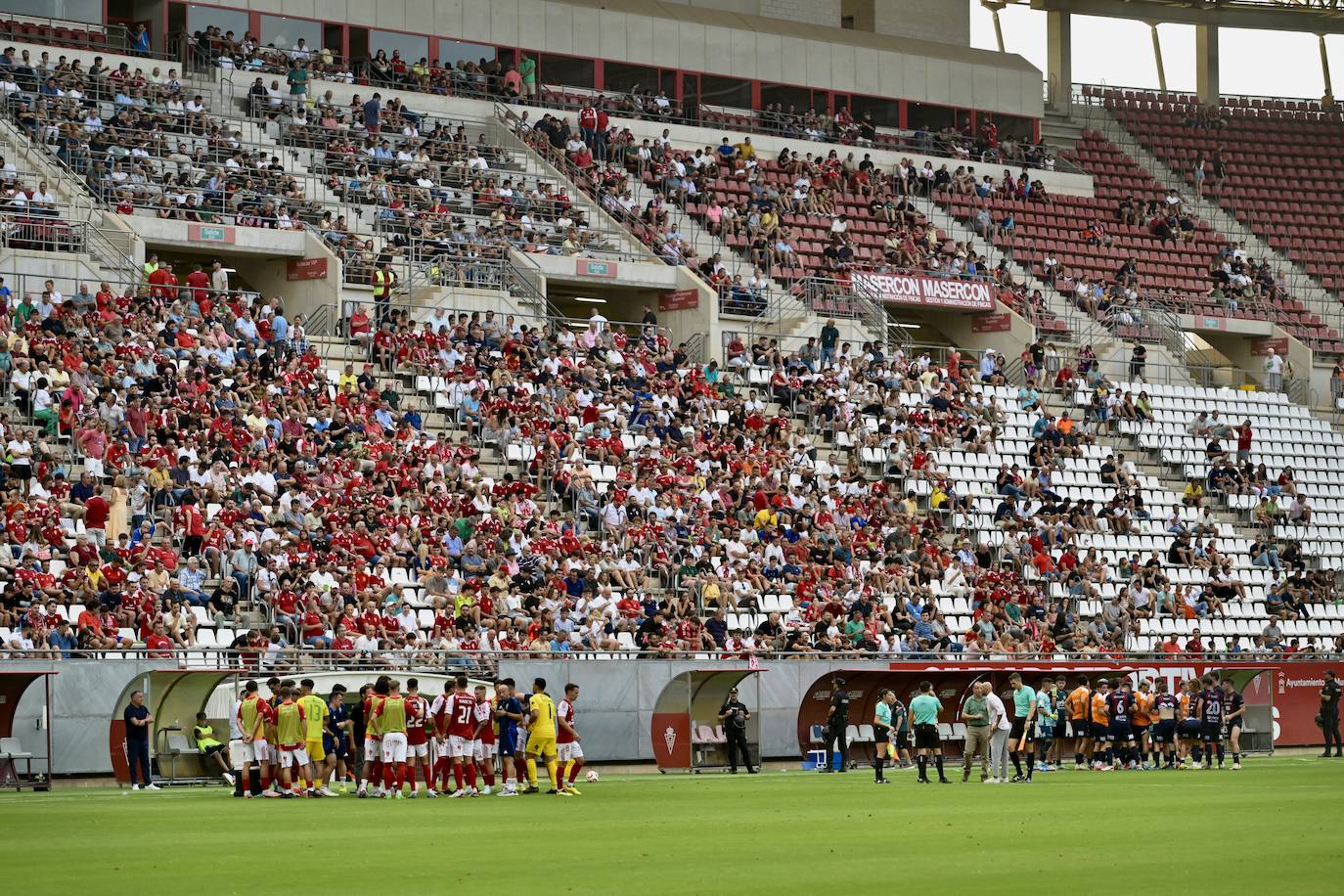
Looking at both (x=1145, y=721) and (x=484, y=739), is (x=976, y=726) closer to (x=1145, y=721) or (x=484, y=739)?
(x=1145, y=721)

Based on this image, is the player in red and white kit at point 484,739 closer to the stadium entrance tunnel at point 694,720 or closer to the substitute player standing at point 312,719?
the substitute player standing at point 312,719

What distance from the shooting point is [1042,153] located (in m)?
61.3

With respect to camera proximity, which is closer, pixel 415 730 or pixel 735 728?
pixel 415 730

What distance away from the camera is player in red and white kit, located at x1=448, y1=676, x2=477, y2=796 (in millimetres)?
25719

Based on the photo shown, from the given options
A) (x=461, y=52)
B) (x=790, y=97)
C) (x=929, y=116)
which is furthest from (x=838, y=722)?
(x=929, y=116)

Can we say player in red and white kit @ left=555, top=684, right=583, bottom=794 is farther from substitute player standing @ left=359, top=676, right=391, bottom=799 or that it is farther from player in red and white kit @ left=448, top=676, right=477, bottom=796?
substitute player standing @ left=359, top=676, right=391, bottom=799

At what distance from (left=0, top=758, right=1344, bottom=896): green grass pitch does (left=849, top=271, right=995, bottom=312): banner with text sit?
25587 millimetres

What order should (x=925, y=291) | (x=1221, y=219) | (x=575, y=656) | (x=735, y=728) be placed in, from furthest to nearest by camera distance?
(x=1221, y=219)
(x=925, y=291)
(x=575, y=656)
(x=735, y=728)

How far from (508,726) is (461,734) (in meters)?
0.67

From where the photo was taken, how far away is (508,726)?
26234 mm

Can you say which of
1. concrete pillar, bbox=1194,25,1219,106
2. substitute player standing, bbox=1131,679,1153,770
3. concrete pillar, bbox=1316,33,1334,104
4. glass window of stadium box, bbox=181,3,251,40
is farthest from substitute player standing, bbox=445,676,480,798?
concrete pillar, bbox=1316,33,1334,104

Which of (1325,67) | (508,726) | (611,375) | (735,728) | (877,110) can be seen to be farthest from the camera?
(1325,67)

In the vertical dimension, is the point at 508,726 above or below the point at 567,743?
above

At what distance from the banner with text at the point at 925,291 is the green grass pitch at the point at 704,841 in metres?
25.6
